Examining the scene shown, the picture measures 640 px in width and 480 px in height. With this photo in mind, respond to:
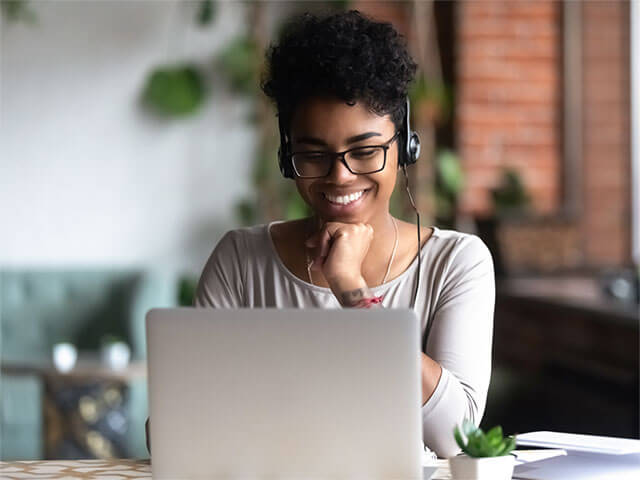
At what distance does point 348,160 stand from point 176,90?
13.6 feet

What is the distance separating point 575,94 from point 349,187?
3729 millimetres

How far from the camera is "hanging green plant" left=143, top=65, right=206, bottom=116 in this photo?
5652 millimetres

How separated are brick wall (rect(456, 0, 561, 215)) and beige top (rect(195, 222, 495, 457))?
3.41 meters

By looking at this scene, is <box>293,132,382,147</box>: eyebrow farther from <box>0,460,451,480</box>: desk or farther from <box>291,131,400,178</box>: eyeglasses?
<box>0,460,451,480</box>: desk

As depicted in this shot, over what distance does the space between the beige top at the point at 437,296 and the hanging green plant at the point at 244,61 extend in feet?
12.6

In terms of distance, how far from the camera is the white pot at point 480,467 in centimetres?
125

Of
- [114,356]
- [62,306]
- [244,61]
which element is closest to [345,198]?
[114,356]

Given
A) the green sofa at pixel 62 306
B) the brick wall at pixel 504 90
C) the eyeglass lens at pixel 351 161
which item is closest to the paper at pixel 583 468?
the eyeglass lens at pixel 351 161

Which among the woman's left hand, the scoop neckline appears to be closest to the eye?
the woman's left hand

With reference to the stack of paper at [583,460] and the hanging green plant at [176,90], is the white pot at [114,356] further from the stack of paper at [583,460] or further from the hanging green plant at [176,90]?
the stack of paper at [583,460]

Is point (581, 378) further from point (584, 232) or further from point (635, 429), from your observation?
point (584, 232)

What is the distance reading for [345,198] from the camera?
5.53ft

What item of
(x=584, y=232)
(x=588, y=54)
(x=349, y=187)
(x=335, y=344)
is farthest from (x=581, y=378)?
(x=335, y=344)

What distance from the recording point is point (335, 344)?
44.3 inches
